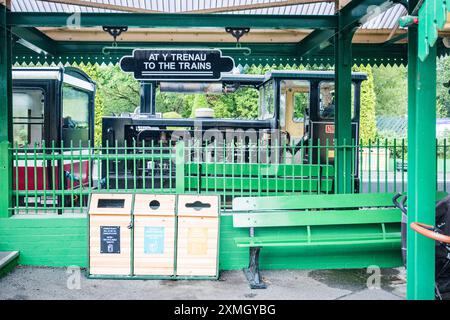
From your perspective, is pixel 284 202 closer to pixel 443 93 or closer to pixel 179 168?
pixel 179 168

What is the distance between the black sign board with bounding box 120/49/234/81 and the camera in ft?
21.6

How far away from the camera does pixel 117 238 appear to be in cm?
576

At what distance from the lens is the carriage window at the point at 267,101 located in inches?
400

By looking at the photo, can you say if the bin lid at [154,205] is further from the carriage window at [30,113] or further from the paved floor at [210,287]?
the carriage window at [30,113]

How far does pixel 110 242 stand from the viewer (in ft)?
18.9

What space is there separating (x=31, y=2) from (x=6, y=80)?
2228 millimetres

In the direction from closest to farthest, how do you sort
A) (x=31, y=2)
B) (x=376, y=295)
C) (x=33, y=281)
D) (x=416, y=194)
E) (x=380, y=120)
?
(x=416, y=194) < (x=376, y=295) < (x=33, y=281) < (x=31, y=2) < (x=380, y=120)

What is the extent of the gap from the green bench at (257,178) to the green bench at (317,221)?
14.5 inches

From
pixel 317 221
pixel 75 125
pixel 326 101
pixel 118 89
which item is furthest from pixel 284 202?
pixel 118 89

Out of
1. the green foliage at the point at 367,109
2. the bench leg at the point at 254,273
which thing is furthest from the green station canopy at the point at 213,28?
the green foliage at the point at 367,109

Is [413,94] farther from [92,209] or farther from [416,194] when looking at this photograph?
[92,209]

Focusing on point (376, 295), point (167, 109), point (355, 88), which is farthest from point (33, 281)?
point (167, 109)

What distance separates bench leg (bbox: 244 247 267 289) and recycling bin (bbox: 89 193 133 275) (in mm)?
1306

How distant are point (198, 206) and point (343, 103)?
253 cm
